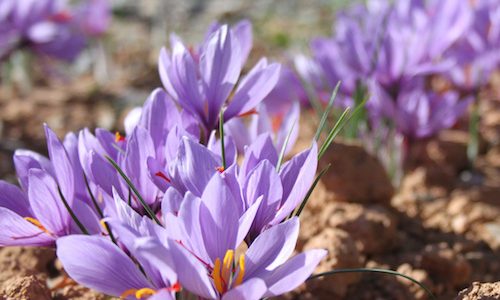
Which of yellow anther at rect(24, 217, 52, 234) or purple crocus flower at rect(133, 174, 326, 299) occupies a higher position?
purple crocus flower at rect(133, 174, 326, 299)

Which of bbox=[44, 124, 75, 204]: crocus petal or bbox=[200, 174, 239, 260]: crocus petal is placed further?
bbox=[44, 124, 75, 204]: crocus petal

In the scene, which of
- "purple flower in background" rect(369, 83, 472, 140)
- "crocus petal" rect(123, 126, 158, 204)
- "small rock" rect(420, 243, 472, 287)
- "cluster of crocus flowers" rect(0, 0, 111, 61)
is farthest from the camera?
"cluster of crocus flowers" rect(0, 0, 111, 61)

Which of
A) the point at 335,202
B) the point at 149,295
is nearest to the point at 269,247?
the point at 149,295

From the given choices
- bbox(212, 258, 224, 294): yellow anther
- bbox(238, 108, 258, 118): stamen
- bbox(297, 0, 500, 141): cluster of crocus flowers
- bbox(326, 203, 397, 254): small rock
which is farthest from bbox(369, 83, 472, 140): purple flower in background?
bbox(212, 258, 224, 294): yellow anther

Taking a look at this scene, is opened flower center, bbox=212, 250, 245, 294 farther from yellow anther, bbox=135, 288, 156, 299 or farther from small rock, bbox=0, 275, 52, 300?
small rock, bbox=0, 275, 52, 300

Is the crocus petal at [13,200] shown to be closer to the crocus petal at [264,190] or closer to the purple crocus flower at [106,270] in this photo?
the purple crocus flower at [106,270]

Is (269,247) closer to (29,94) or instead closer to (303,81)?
(303,81)

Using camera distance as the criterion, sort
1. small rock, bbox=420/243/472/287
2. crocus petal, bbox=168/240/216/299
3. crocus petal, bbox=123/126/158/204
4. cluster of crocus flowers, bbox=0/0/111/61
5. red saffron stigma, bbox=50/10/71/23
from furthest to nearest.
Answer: red saffron stigma, bbox=50/10/71/23 < cluster of crocus flowers, bbox=0/0/111/61 < small rock, bbox=420/243/472/287 < crocus petal, bbox=123/126/158/204 < crocus petal, bbox=168/240/216/299

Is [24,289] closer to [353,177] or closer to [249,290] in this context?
[249,290]

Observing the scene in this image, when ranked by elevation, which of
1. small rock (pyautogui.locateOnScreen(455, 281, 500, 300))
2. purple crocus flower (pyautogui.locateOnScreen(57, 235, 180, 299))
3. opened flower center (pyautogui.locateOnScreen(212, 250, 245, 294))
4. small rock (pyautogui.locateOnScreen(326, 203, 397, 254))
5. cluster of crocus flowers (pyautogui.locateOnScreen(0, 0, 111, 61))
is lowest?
purple crocus flower (pyautogui.locateOnScreen(57, 235, 180, 299))

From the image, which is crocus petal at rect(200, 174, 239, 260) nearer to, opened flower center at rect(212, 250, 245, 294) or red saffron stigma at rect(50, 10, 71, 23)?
opened flower center at rect(212, 250, 245, 294)
